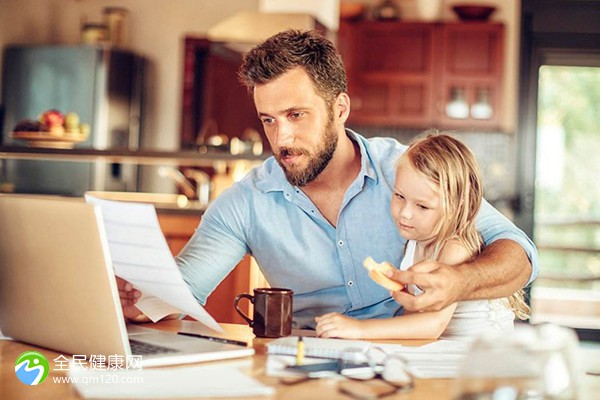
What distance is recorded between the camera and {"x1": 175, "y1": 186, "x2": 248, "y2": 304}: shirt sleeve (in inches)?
78.5

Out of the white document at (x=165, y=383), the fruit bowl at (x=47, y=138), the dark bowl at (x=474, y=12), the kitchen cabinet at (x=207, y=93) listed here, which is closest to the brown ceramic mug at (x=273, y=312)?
the white document at (x=165, y=383)

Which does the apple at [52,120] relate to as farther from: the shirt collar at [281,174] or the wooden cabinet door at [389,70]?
the wooden cabinet door at [389,70]

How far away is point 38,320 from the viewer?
4.81 feet

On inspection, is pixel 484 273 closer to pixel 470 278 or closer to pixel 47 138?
pixel 470 278

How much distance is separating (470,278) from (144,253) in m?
0.65

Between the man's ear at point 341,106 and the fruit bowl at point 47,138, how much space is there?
2208 mm

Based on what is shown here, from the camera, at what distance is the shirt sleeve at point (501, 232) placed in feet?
6.29

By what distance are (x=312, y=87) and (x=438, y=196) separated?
0.40 meters

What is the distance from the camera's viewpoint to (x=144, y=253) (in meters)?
1.40

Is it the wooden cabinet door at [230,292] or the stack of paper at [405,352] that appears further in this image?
the wooden cabinet door at [230,292]

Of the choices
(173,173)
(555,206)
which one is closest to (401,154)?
(173,173)

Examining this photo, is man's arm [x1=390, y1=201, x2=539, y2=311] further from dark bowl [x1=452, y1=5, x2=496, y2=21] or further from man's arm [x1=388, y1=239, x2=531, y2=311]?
dark bowl [x1=452, y1=5, x2=496, y2=21]

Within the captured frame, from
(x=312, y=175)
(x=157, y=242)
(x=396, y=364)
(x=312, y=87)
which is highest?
(x=312, y=87)

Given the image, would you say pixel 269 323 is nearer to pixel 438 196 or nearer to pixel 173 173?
pixel 438 196
